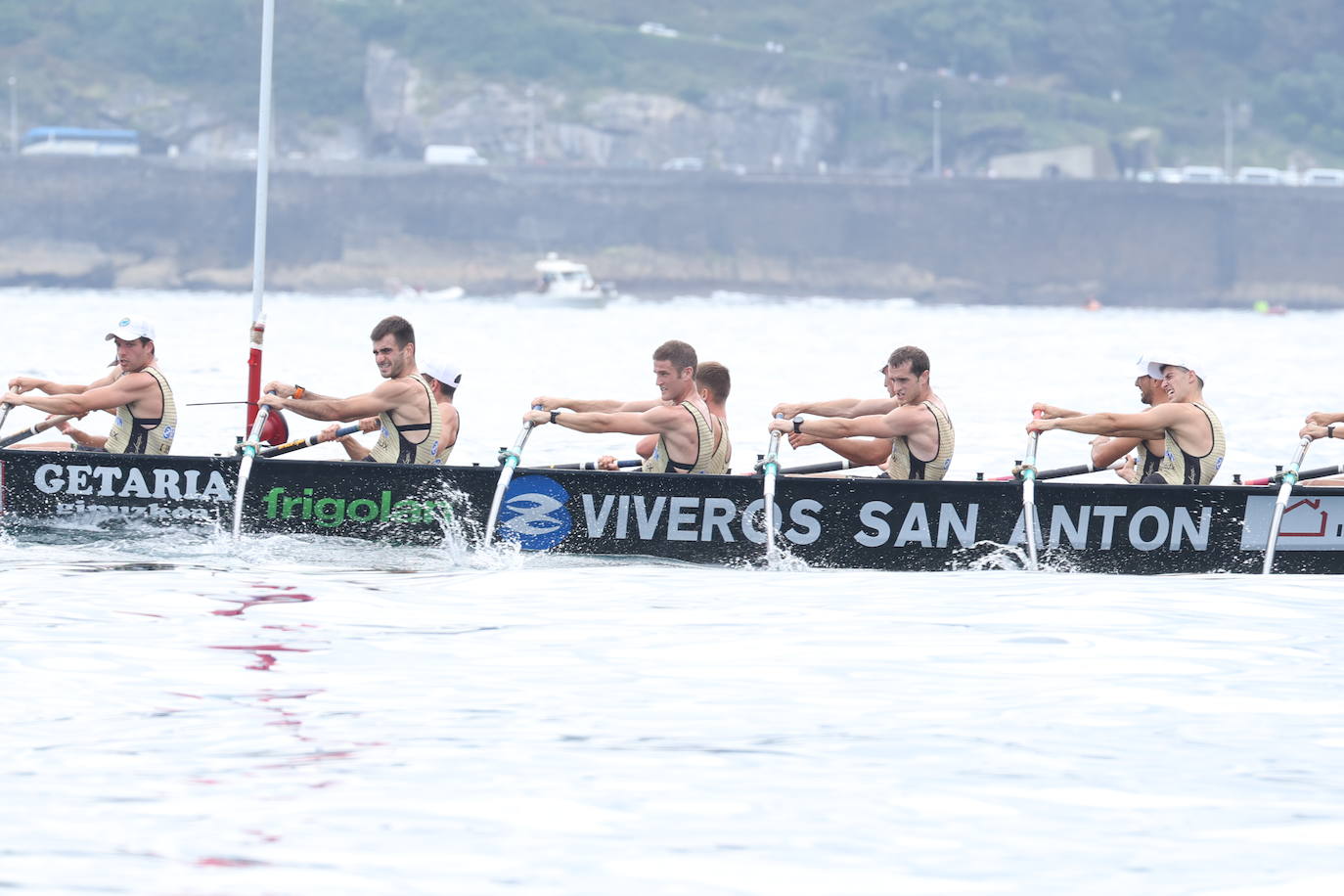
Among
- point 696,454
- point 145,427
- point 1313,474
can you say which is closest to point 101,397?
point 145,427

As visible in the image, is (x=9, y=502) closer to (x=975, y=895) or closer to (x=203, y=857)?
(x=203, y=857)

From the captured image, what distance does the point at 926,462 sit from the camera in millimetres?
13180

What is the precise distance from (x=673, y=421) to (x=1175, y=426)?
3.13 meters

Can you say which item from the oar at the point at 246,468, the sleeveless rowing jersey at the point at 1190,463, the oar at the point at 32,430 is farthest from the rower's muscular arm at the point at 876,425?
the oar at the point at 32,430

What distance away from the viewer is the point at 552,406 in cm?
1367

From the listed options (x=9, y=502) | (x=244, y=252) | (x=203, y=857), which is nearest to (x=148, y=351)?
(x=9, y=502)

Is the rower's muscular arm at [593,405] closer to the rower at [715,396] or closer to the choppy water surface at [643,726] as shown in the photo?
the rower at [715,396]

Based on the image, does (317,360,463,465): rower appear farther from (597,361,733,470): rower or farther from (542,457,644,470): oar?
(597,361,733,470): rower

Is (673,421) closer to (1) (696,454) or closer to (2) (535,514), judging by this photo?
(1) (696,454)

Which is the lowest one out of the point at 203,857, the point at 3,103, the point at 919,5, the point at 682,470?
the point at 203,857

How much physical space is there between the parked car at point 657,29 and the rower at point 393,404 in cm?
11762

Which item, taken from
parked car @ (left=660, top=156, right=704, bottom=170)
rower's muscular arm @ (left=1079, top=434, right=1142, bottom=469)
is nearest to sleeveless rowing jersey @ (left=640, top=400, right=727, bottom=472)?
rower's muscular arm @ (left=1079, top=434, right=1142, bottom=469)

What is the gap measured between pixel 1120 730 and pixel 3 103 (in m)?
118

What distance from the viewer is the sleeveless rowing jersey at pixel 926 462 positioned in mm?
13102
